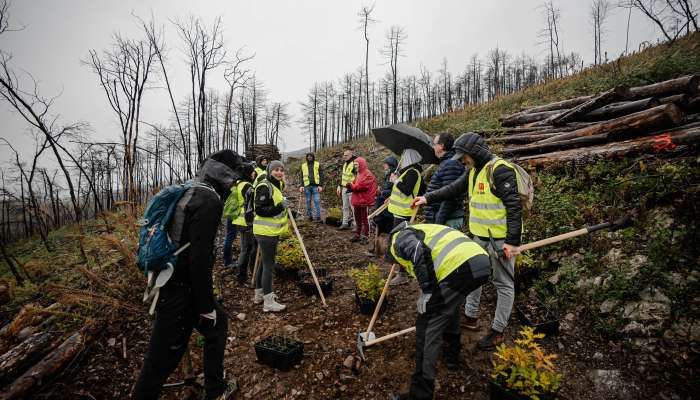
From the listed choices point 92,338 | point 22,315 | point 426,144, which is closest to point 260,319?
point 92,338

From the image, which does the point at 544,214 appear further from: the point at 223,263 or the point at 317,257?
the point at 223,263

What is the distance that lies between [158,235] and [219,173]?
773 millimetres

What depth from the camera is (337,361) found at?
367 centimetres

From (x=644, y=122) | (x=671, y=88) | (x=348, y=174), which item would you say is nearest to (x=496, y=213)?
(x=644, y=122)

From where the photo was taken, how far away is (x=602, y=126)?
6.67 metres

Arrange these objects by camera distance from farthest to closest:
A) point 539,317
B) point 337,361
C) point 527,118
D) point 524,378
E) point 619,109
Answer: point 527,118, point 619,109, point 539,317, point 337,361, point 524,378

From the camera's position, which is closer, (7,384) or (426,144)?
(7,384)

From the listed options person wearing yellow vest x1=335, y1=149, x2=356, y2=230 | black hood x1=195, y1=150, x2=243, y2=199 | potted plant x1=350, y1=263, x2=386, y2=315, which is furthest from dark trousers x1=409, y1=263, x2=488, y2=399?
person wearing yellow vest x1=335, y1=149, x2=356, y2=230

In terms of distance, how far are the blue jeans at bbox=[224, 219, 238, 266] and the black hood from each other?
3.93m

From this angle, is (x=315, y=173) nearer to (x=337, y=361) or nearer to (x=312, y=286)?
(x=312, y=286)

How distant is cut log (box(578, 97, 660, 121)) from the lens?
253 inches

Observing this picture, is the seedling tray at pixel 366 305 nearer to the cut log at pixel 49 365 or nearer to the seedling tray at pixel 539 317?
the seedling tray at pixel 539 317

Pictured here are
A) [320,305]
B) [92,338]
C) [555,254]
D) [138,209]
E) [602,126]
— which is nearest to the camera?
[92,338]

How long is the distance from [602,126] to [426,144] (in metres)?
5.04
